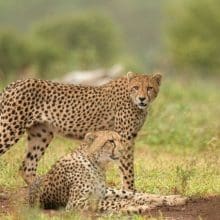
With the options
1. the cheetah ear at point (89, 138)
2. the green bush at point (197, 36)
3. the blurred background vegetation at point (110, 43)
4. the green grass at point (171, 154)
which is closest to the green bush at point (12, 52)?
the blurred background vegetation at point (110, 43)

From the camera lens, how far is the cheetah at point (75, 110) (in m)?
8.95

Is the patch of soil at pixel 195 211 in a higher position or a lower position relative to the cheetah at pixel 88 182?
lower

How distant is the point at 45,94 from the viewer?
911cm

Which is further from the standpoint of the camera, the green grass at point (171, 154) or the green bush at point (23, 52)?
the green bush at point (23, 52)

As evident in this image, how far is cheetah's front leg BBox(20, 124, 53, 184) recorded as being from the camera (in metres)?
9.21

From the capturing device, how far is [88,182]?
7.99m

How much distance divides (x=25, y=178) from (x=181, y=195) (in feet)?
5.19

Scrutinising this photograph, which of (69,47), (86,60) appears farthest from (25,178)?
(69,47)

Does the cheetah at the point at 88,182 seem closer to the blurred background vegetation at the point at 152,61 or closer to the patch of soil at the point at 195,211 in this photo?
the patch of soil at the point at 195,211

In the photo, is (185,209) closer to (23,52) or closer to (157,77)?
(157,77)

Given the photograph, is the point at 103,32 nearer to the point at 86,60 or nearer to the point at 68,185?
the point at 86,60

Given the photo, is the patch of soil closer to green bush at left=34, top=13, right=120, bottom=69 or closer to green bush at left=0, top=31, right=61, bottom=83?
green bush at left=0, top=31, right=61, bottom=83

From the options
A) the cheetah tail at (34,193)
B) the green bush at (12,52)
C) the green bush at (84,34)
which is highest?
the green bush at (84,34)

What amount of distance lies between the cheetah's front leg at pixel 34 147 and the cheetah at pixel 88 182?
1.02m
